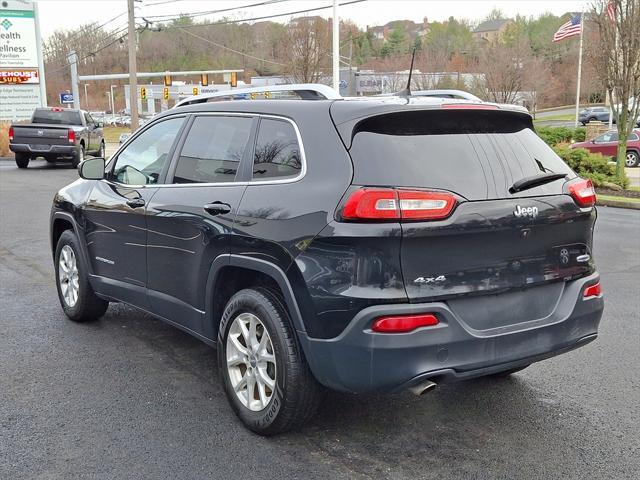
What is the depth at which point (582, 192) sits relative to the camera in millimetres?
→ 3705

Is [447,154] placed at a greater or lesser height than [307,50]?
lesser

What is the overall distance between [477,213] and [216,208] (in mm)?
1498

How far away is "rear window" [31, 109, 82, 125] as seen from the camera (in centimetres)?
2197

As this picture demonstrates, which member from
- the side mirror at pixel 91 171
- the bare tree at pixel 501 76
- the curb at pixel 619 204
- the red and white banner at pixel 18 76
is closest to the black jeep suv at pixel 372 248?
the side mirror at pixel 91 171

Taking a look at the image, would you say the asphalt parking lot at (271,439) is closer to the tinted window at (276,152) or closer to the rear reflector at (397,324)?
the rear reflector at (397,324)

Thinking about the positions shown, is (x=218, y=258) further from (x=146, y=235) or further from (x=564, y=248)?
(x=564, y=248)

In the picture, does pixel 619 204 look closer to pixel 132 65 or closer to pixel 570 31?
pixel 570 31

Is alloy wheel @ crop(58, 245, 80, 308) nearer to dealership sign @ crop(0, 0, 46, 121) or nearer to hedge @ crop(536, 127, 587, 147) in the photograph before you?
dealership sign @ crop(0, 0, 46, 121)

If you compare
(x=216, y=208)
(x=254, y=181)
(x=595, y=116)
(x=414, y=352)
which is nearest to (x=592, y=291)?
(x=414, y=352)

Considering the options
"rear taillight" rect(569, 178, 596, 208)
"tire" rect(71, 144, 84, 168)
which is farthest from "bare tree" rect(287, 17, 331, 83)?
"rear taillight" rect(569, 178, 596, 208)

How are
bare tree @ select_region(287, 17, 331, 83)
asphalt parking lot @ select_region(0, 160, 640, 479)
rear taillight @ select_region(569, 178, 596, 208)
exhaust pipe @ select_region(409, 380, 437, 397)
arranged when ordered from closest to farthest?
1. exhaust pipe @ select_region(409, 380, 437, 397)
2. asphalt parking lot @ select_region(0, 160, 640, 479)
3. rear taillight @ select_region(569, 178, 596, 208)
4. bare tree @ select_region(287, 17, 331, 83)

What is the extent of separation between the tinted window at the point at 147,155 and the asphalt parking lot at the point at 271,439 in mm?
1290

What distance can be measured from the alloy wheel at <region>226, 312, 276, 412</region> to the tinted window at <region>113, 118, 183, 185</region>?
55.4 inches

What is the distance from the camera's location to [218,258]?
3.79m
